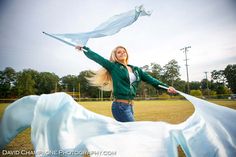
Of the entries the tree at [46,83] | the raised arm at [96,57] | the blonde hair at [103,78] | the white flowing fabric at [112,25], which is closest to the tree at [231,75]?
the tree at [46,83]

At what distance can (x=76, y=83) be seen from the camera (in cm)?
5838

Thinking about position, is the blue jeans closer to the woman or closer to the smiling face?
the woman

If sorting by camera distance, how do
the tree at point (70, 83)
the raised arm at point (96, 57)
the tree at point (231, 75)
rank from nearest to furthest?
the raised arm at point (96, 57), the tree at point (70, 83), the tree at point (231, 75)

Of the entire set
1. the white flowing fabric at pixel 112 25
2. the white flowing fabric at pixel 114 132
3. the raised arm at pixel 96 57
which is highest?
the white flowing fabric at pixel 112 25

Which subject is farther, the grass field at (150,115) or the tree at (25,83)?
the tree at (25,83)

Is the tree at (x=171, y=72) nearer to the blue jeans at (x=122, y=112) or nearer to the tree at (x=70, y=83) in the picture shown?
the tree at (x=70, y=83)

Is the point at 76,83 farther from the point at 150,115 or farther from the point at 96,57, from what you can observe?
the point at 96,57

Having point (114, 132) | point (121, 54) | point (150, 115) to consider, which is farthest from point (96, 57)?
point (150, 115)

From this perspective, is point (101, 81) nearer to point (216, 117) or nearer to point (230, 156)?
point (216, 117)

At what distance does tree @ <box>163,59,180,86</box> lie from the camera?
64.6 m

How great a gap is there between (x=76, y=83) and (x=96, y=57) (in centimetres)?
5598

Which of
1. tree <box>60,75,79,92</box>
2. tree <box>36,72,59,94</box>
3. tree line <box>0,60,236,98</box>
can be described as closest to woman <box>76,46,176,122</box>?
tree line <box>0,60,236,98</box>

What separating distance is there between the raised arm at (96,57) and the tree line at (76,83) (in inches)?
1653

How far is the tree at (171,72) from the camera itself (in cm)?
6462
